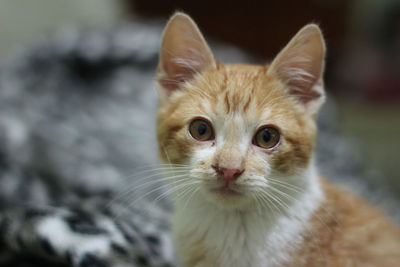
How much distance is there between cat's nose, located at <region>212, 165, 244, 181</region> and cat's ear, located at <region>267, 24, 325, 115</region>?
1.08ft

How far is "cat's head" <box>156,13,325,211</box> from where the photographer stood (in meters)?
0.96

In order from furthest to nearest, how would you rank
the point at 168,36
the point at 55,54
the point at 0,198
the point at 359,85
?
the point at 359,85, the point at 55,54, the point at 0,198, the point at 168,36

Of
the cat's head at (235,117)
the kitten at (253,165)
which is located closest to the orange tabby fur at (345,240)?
the kitten at (253,165)

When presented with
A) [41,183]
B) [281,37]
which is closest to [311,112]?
[41,183]

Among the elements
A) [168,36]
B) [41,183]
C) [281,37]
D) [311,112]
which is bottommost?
[41,183]

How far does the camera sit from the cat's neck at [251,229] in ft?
3.37

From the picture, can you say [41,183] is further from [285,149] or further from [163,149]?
[285,149]

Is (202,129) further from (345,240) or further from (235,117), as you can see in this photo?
(345,240)

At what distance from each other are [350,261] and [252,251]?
0.26m

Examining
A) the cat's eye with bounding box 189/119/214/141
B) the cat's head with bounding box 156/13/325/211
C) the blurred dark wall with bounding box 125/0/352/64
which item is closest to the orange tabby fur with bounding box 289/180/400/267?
the cat's head with bounding box 156/13/325/211

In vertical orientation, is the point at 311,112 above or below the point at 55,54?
below

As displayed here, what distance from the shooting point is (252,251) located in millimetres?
1024

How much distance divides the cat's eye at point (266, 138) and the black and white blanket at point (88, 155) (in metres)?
0.30

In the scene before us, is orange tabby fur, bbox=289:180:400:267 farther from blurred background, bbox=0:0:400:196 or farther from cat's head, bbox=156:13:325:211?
blurred background, bbox=0:0:400:196
